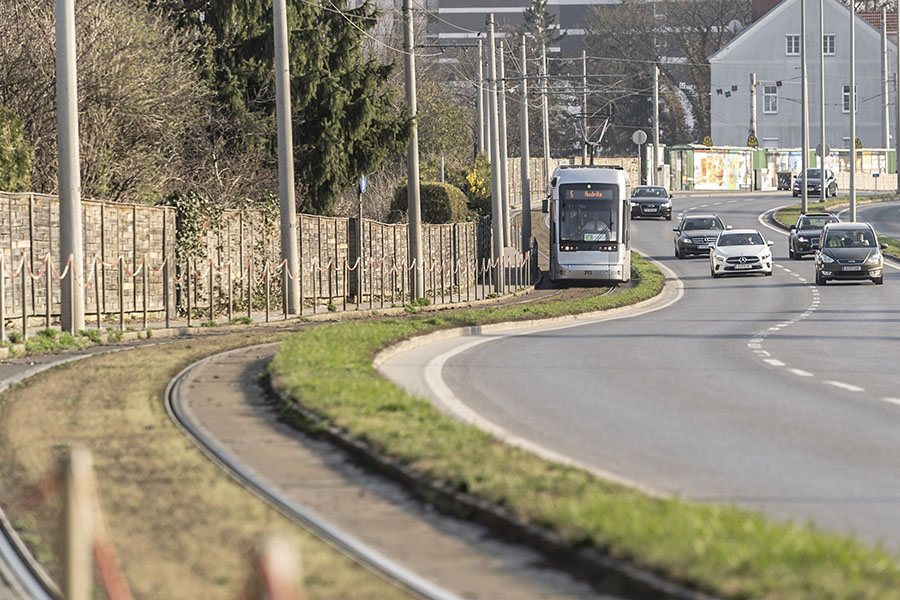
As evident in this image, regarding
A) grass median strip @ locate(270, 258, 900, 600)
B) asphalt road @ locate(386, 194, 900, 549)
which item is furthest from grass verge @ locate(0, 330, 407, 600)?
asphalt road @ locate(386, 194, 900, 549)

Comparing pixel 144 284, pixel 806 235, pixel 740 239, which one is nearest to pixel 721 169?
pixel 806 235

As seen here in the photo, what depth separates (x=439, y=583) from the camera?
7.06 meters

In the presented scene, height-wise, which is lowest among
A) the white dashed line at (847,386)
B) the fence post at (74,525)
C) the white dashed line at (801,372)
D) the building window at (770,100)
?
the white dashed line at (847,386)

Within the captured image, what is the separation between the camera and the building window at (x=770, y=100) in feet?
365

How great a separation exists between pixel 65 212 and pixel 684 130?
350ft

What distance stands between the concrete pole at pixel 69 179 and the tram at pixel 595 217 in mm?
25351

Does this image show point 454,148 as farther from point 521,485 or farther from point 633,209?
point 521,485

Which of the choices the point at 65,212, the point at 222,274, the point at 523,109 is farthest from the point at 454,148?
Result: the point at 65,212

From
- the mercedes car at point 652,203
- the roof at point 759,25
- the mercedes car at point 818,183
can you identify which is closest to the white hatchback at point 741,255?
the mercedes car at point 652,203

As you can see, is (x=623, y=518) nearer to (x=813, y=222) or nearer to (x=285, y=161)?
(x=285, y=161)

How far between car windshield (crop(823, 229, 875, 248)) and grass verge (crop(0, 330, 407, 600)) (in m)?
31.5

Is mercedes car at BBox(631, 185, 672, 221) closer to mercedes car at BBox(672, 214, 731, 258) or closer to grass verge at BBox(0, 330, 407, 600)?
mercedes car at BBox(672, 214, 731, 258)

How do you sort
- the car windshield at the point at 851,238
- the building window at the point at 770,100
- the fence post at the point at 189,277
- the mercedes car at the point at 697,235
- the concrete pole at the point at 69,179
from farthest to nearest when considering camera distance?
the building window at the point at 770,100
the mercedes car at the point at 697,235
the car windshield at the point at 851,238
the fence post at the point at 189,277
the concrete pole at the point at 69,179

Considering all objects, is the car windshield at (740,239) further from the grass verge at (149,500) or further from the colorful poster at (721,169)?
the colorful poster at (721,169)
